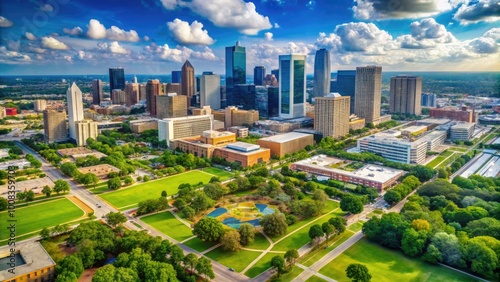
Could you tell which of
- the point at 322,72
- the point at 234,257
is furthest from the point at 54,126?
the point at 322,72

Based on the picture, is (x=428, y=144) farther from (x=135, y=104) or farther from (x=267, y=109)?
(x=135, y=104)

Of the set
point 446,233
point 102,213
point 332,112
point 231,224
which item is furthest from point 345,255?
point 332,112

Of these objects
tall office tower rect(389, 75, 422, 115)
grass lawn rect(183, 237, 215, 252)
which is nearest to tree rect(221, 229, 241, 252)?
grass lawn rect(183, 237, 215, 252)

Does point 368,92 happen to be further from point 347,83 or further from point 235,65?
point 235,65

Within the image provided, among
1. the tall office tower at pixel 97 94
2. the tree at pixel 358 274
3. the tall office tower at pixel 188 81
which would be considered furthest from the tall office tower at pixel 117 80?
the tree at pixel 358 274

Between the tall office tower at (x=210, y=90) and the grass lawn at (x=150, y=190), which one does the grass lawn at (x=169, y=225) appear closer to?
the grass lawn at (x=150, y=190)

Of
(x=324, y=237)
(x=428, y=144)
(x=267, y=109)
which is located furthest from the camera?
(x=267, y=109)

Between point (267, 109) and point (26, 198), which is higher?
point (267, 109)
